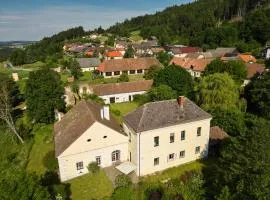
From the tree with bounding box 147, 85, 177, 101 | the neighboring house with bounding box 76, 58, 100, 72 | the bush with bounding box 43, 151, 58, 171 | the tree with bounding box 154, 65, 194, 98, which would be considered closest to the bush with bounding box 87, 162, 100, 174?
the bush with bounding box 43, 151, 58, 171

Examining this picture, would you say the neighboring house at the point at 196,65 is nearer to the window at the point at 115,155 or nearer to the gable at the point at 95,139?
the window at the point at 115,155

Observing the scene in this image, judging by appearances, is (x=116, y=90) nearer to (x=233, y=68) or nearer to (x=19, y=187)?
(x=233, y=68)

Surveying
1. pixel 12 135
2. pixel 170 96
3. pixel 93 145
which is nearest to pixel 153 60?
pixel 170 96

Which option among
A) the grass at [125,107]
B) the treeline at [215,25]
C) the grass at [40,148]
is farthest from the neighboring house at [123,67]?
the treeline at [215,25]

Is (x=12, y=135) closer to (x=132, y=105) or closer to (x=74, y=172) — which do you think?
(x=74, y=172)

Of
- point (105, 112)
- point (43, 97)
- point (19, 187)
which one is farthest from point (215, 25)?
point (19, 187)
